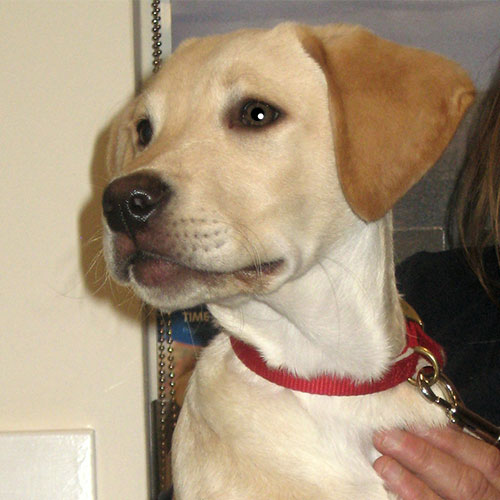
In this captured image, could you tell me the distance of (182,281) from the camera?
1299mm

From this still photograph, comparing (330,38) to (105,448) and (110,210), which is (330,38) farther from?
(105,448)

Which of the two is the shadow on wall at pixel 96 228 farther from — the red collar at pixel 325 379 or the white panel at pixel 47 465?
the red collar at pixel 325 379

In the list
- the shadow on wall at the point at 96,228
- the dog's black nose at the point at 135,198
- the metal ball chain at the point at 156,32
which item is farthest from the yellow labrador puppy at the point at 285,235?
the metal ball chain at the point at 156,32

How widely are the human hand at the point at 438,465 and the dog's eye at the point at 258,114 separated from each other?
738 millimetres

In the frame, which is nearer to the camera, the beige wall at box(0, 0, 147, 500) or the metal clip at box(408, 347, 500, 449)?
the metal clip at box(408, 347, 500, 449)

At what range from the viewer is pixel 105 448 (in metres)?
2.25

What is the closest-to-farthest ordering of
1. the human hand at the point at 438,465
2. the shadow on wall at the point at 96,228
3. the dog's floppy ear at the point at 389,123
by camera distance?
1. the dog's floppy ear at the point at 389,123
2. the human hand at the point at 438,465
3. the shadow on wall at the point at 96,228

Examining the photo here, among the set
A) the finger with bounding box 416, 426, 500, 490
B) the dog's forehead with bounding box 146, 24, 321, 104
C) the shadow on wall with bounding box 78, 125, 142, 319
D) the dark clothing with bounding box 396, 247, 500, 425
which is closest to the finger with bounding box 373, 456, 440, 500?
the finger with bounding box 416, 426, 500, 490

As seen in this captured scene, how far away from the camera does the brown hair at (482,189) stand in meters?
2.20

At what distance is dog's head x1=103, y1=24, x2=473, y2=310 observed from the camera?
1.25m

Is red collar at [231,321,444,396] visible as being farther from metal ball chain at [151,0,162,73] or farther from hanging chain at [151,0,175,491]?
metal ball chain at [151,0,162,73]

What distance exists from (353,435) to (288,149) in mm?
645

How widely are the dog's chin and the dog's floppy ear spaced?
0.25 meters

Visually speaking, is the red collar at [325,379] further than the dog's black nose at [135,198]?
Yes
